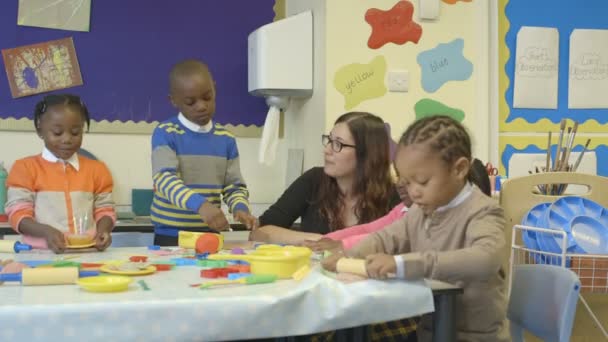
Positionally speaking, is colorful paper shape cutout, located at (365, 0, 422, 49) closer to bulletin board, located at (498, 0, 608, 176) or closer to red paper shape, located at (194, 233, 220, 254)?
bulletin board, located at (498, 0, 608, 176)

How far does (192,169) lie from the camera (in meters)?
1.93

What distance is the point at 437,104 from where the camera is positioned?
2764 millimetres

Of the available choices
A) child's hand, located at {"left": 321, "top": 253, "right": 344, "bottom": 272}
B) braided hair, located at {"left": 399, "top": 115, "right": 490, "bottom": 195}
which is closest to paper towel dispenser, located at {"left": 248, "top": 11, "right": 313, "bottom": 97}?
braided hair, located at {"left": 399, "top": 115, "right": 490, "bottom": 195}

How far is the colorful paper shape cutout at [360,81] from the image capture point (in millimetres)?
2666

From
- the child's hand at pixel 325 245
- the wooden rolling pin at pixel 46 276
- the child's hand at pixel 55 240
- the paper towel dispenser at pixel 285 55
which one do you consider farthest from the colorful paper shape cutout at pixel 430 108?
the wooden rolling pin at pixel 46 276

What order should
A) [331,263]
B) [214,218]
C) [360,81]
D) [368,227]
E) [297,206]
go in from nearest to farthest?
1. [331,263]
2. [214,218]
3. [368,227]
4. [297,206]
5. [360,81]

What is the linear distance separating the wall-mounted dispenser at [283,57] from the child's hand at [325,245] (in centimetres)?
133

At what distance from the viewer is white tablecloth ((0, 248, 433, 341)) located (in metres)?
0.91

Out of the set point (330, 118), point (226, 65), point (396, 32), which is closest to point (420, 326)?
point (330, 118)

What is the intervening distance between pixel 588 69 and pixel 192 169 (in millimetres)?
2075

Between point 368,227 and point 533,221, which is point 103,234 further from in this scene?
point 533,221

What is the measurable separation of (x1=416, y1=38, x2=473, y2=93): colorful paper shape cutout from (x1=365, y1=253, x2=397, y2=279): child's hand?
5.71ft

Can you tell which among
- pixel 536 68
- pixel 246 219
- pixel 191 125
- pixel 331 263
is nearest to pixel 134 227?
pixel 191 125

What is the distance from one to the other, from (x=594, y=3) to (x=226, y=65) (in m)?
1.78
